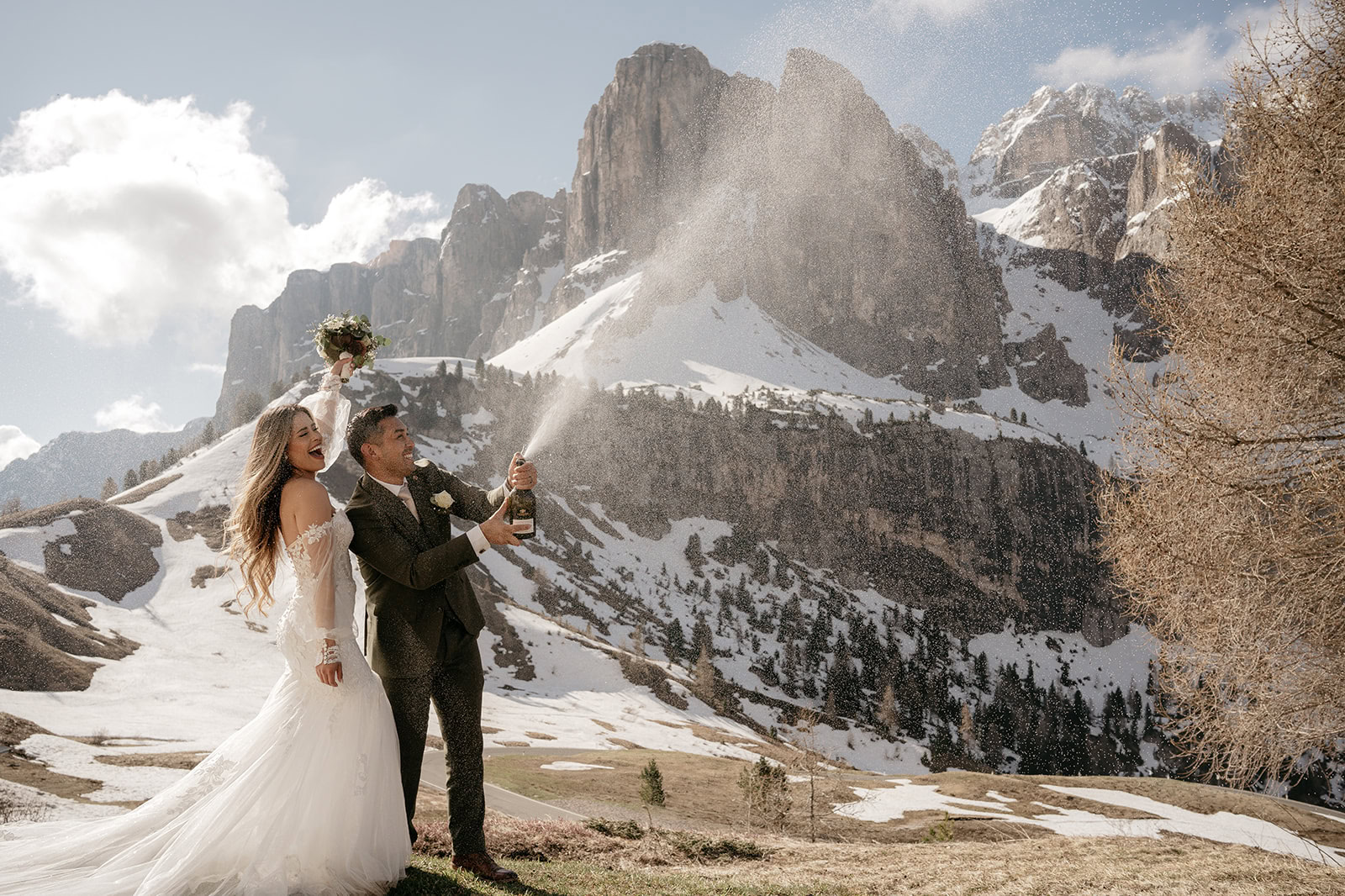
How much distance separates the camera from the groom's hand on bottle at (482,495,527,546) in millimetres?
Result: 6465

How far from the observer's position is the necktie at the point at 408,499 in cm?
734

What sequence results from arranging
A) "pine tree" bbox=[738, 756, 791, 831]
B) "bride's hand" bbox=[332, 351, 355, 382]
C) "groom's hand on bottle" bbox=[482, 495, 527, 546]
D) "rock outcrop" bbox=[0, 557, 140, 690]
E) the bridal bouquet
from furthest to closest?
"rock outcrop" bbox=[0, 557, 140, 690] → "pine tree" bbox=[738, 756, 791, 831] → the bridal bouquet → "bride's hand" bbox=[332, 351, 355, 382] → "groom's hand on bottle" bbox=[482, 495, 527, 546]

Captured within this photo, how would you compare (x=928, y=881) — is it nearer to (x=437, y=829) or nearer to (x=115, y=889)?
(x=437, y=829)

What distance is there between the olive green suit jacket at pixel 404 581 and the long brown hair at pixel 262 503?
2.11 feet

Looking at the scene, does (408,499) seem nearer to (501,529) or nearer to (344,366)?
(501,529)

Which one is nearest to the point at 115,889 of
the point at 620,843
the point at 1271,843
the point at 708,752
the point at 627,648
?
the point at 620,843

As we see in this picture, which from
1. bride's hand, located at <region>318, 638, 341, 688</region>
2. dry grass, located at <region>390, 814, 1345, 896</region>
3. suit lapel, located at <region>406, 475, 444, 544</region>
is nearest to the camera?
bride's hand, located at <region>318, 638, 341, 688</region>

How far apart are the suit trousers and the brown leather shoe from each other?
55mm

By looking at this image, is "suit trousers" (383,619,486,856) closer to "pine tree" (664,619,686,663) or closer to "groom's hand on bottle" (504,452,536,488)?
"groom's hand on bottle" (504,452,536,488)

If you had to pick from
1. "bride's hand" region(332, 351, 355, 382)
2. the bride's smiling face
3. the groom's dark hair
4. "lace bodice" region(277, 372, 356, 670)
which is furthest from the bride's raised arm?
"lace bodice" region(277, 372, 356, 670)

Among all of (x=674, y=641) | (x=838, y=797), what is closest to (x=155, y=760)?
(x=838, y=797)

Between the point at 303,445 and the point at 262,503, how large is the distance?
0.61 m

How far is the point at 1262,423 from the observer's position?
12.0 m

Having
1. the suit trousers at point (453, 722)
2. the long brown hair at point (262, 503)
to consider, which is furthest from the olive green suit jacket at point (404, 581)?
the long brown hair at point (262, 503)
